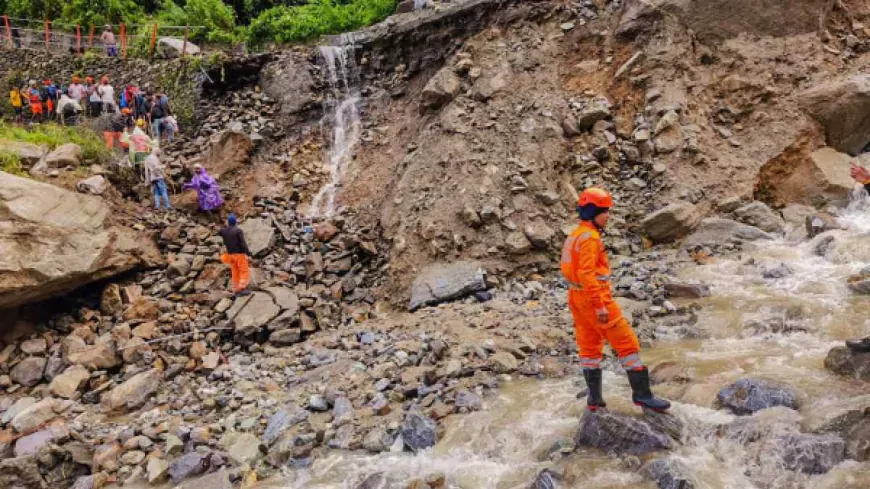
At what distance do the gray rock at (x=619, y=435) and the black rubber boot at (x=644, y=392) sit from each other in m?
0.21

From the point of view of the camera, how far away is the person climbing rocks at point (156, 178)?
12.1 m

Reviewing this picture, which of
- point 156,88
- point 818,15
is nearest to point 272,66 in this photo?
point 156,88

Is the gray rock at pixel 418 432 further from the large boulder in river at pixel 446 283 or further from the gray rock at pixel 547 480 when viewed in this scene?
the large boulder in river at pixel 446 283

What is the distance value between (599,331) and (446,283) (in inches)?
195

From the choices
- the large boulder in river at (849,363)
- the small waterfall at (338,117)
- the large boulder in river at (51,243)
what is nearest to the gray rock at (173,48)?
the small waterfall at (338,117)

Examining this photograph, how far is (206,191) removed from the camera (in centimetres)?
1229

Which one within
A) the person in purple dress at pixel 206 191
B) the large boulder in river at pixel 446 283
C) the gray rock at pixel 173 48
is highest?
the gray rock at pixel 173 48

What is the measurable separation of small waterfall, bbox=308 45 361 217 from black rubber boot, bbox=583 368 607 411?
9.01 meters

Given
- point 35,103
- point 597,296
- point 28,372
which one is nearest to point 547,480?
point 597,296

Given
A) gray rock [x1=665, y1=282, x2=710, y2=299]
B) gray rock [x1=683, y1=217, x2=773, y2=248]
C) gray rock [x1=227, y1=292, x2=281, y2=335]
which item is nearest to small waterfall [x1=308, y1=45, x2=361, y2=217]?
gray rock [x1=227, y1=292, x2=281, y2=335]

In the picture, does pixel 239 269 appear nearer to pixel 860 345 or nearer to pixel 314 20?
pixel 860 345

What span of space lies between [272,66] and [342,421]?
13.1 m

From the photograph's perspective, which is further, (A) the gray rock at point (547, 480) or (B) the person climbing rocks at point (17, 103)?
(B) the person climbing rocks at point (17, 103)

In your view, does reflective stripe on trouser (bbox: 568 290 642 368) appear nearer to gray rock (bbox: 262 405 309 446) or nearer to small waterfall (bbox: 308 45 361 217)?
gray rock (bbox: 262 405 309 446)
